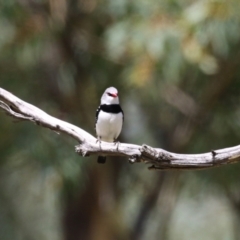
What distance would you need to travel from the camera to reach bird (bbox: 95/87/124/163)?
340cm

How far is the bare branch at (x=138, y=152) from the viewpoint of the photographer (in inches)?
93.0

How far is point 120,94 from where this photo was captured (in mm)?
5277

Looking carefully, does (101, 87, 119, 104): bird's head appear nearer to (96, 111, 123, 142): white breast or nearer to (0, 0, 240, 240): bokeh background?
(96, 111, 123, 142): white breast

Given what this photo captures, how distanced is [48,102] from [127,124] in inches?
40.8

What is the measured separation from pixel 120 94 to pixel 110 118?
189cm

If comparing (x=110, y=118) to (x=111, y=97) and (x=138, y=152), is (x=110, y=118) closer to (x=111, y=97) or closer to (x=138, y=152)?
(x=111, y=97)

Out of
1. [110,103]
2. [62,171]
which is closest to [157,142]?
[62,171]

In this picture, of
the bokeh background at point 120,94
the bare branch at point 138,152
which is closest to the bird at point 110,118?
the bokeh background at point 120,94

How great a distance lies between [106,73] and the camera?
5203 mm

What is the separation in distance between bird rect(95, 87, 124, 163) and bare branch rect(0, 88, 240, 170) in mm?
894

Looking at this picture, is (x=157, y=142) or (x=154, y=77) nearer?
(x=154, y=77)

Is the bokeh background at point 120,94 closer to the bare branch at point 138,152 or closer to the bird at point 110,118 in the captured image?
the bird at point 110,118

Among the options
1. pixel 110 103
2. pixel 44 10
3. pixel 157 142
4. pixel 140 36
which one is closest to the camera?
pixel 110 103

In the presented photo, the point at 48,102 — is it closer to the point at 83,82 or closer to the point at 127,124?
the point at 83,82
